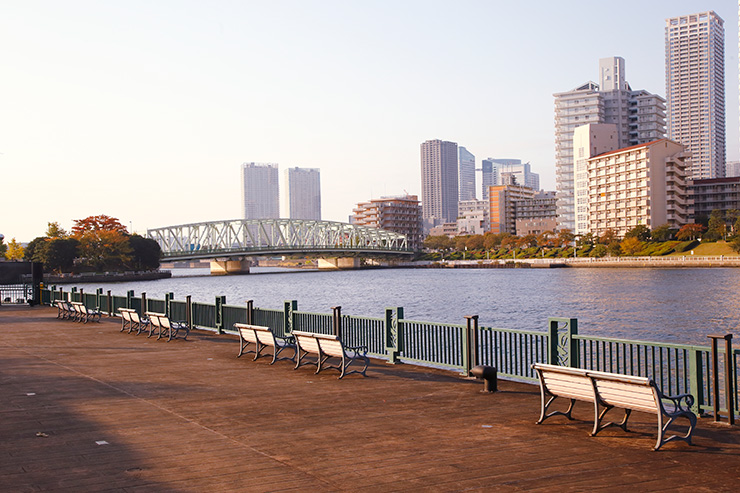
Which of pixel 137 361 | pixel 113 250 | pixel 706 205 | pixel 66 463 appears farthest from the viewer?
pixel 706 205

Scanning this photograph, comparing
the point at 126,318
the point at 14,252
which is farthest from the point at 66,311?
the point at 14,252

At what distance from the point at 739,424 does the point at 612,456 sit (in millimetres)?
A: 2848

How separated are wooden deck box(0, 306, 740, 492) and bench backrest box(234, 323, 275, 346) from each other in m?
1.25

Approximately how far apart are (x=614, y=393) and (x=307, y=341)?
25.7 feet

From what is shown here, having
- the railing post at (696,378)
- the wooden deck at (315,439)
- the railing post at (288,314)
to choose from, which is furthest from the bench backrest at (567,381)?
the railing post at (288,314)

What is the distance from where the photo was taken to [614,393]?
9023mm

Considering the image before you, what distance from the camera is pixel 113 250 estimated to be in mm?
149625

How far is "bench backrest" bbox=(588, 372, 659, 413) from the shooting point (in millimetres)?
8523

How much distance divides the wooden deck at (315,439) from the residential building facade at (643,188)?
15943 centimetres

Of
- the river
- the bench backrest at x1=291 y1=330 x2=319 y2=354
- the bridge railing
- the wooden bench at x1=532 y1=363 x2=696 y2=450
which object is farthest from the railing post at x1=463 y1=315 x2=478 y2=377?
the river

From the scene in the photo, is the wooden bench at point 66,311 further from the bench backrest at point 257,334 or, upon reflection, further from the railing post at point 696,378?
the railing post at point 696,378

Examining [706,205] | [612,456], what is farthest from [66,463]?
[706,205]

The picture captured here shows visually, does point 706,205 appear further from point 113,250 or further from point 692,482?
point 692,482

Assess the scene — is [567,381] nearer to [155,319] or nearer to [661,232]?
[155,319]
